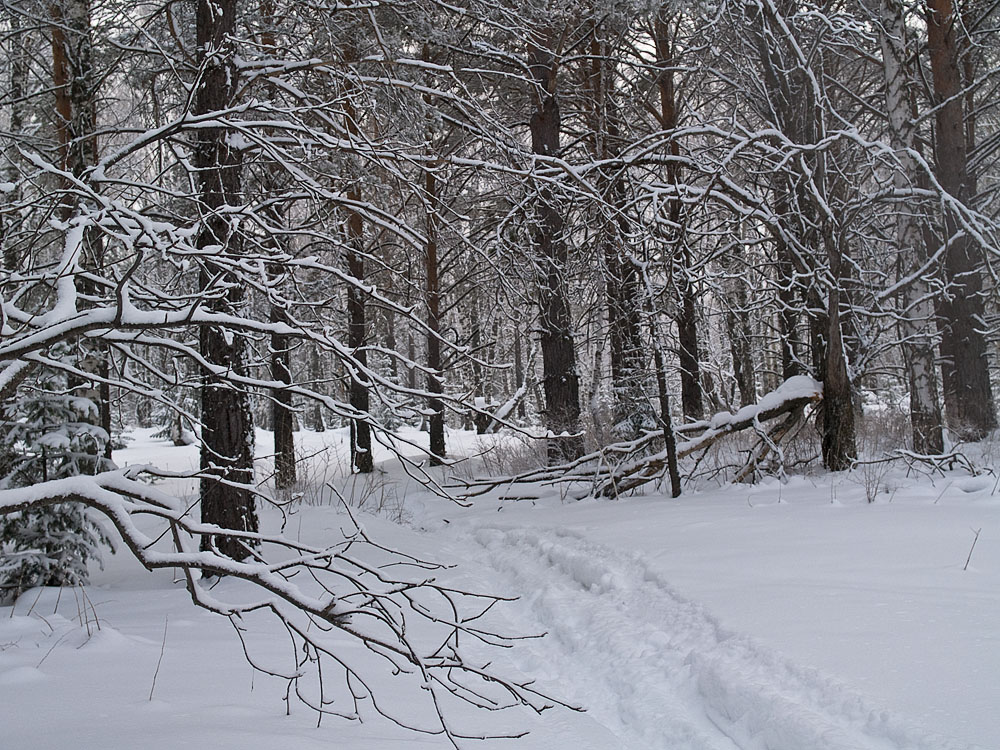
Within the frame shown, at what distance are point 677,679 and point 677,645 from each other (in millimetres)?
319

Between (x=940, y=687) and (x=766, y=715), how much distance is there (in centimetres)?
67

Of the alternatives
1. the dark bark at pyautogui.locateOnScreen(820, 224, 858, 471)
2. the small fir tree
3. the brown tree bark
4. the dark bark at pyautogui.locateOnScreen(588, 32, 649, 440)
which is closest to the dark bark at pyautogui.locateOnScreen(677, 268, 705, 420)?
the dark bark at pyautogui.locateOnScreen(588, 32, 649, 440)

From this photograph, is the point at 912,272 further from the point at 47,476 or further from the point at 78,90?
the point at 78,90

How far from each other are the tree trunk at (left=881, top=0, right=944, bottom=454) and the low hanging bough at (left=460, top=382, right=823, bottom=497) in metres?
1.38

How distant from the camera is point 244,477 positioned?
5.60m

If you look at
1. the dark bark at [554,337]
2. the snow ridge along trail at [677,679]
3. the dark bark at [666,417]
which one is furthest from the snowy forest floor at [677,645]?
the dark bark at [554,337]

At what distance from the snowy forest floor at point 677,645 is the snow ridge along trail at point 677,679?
0.01m

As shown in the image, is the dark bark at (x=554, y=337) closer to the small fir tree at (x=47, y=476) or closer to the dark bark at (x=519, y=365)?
the dark bark at (x=519, y=365)

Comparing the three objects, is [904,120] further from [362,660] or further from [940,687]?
[362,660]

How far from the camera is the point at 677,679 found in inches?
145

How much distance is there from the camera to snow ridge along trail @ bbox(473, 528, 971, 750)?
291 cm

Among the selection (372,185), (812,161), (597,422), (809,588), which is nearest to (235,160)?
(372,185)

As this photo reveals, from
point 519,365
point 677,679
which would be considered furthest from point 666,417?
point 519,365

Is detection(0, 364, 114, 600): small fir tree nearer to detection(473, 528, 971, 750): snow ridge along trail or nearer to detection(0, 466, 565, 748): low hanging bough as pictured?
detection(0, 466, 565, 748): low hanging bough
